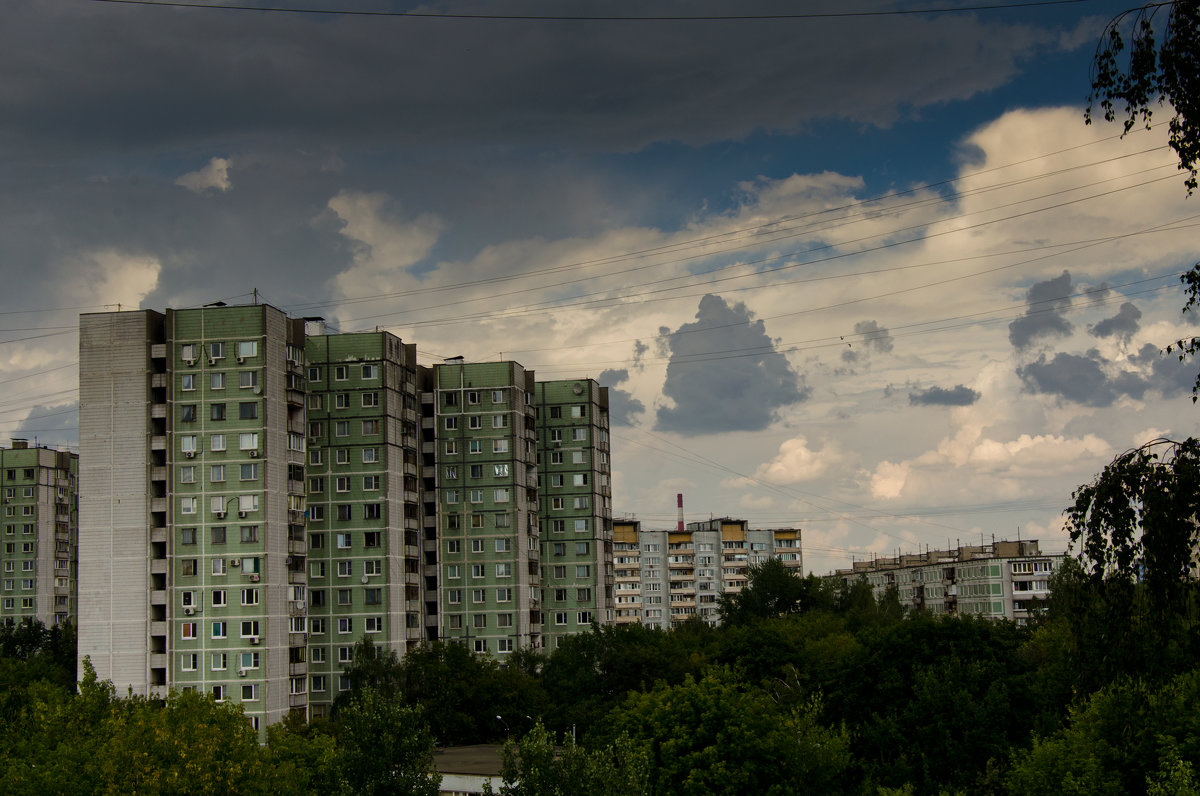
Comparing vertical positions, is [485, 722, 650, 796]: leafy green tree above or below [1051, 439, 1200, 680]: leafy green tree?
below

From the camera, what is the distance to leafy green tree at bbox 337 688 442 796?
51.8 m

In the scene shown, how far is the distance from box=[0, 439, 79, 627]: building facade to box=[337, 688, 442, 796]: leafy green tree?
113 meters

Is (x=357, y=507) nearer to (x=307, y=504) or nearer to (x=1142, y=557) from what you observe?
(x=307, y=504)

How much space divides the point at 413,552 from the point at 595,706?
22.3 m

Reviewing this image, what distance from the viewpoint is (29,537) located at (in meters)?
151

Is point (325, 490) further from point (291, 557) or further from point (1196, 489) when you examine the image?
point (1196, 489)

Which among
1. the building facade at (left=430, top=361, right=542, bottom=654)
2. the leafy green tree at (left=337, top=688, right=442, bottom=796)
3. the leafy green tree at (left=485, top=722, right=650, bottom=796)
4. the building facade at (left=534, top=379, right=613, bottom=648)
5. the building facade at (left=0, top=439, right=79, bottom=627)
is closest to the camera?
the leafy green tree at (left=485, top=722, right=650, bottom=796)

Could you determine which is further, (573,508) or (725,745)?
(573,508)

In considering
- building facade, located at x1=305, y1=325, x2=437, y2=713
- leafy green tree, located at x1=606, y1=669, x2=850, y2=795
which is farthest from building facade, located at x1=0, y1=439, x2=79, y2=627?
leafy green tree, located at x1=606, y1=669, x2=850, y2=795

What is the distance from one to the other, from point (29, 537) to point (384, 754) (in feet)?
384

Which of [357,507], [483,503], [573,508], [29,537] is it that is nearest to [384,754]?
[357,507]

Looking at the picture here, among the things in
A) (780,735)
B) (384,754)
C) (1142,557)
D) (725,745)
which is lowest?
(725,745)

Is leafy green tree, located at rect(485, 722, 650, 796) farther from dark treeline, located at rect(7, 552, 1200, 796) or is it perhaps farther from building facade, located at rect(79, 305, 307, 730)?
building facade, located at rect(79, 305, 307, 730)

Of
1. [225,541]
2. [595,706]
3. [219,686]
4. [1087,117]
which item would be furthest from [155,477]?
[1087,117]
